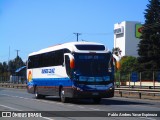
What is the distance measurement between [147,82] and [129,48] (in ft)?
391

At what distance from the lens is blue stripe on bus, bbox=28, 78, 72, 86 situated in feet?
82.1

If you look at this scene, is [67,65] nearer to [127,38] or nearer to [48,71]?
[48,71]

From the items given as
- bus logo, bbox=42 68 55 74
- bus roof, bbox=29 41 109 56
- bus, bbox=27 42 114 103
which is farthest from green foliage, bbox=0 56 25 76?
bus roof, bbox=29 41 109 56

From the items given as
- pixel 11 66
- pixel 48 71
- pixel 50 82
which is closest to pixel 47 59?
pixel 48 71

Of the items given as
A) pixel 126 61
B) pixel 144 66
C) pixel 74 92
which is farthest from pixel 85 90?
pixel 126 61

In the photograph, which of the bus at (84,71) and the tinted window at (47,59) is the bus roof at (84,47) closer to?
the bus at (84,71)

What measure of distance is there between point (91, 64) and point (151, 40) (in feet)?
208

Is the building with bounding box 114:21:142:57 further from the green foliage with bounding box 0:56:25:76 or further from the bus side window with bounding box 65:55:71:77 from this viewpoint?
the bus side window with bounding box 65:55:71:77

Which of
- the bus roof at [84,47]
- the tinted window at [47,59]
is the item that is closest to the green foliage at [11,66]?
the tinted window at [47,59]

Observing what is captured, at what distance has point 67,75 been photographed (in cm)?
2481

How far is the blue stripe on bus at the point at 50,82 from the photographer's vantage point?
82.1 ft

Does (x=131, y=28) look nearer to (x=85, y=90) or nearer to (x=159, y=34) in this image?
(x=159, y=34)

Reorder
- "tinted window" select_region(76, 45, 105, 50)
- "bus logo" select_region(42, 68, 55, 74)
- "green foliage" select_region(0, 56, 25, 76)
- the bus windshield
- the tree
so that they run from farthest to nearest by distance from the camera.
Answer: "green foliage" select_region(0, 56, 25, 76) < the tree < "bus logo" select_region(42, 68, 55, 74) < "tinted window" select_region(76, 45, 105, 50) < the bus windshield

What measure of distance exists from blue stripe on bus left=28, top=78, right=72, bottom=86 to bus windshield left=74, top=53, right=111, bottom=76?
3.51ft
